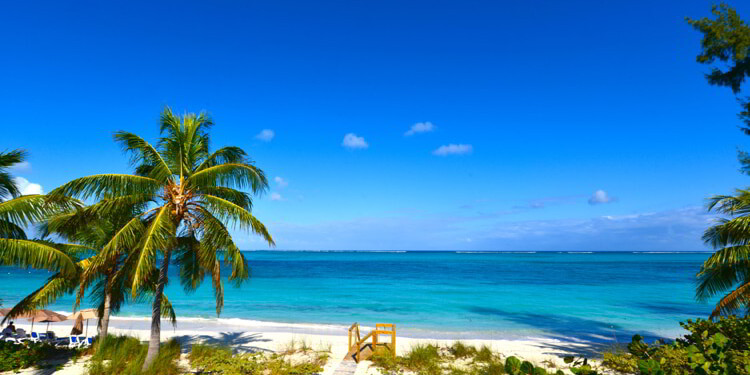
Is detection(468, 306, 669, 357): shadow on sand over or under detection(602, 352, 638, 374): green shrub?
under

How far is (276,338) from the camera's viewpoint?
57.5 ft

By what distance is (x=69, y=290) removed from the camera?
39.0 ft

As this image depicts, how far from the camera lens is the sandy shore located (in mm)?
13578

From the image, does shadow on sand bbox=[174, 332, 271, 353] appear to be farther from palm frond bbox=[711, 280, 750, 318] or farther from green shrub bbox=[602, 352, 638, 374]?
palm frond bbox=[711, 280, 750, 318]

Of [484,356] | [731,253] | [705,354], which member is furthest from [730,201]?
[484,356]

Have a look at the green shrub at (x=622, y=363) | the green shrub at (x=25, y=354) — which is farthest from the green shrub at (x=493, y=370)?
the green shrub at (x=25, y=354)

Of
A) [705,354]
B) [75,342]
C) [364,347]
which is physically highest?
[705,354]

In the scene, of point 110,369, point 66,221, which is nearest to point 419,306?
point 110,369

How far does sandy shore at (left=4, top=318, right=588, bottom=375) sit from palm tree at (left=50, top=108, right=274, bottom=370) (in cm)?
480

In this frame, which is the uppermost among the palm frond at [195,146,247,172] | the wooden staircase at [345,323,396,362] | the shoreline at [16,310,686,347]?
the palm frond at [195,146,247,172]

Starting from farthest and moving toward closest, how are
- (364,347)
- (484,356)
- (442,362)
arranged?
(364,347), (484,356), (442,362)

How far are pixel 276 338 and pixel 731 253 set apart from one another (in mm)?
16578

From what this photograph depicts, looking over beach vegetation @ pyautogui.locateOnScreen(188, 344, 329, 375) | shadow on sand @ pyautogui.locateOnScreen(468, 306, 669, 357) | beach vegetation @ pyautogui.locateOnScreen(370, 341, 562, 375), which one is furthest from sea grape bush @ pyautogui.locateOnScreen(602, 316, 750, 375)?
beach vegetation @ pyautogui.locateOnScreen(188, 344, 329, 375)

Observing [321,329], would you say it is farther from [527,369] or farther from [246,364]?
[527,369]
